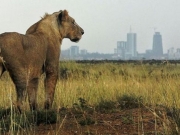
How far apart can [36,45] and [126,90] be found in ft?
14.7

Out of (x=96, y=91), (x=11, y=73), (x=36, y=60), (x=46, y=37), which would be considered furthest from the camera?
(x=96, y=91)

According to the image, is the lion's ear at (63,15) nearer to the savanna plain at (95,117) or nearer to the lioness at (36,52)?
the lioness at (36,52)

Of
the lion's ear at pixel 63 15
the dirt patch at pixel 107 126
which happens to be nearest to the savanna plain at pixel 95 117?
the dirt patch at pixel 107 126

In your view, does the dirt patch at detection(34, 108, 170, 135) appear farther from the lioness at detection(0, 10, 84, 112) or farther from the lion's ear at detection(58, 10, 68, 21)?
the lion's ear at detection(58, 10, 68, 21)

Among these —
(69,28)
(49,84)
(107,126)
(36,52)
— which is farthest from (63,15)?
(107,126)

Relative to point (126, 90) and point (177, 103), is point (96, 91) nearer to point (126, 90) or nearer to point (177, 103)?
point (126, 90)

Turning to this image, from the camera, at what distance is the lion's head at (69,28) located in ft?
30.5

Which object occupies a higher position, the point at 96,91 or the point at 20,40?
the point at 20,40

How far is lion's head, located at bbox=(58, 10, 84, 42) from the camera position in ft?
30.5

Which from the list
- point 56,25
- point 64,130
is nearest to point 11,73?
point 64,130

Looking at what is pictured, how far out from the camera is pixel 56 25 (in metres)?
9.07

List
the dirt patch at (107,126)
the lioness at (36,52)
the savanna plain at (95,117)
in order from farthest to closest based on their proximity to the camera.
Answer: the lioness at (36,52)
the dirt patch at (107,126)
the savanna plain at (95,117)

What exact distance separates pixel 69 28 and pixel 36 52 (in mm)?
2204

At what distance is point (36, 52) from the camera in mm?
7535
